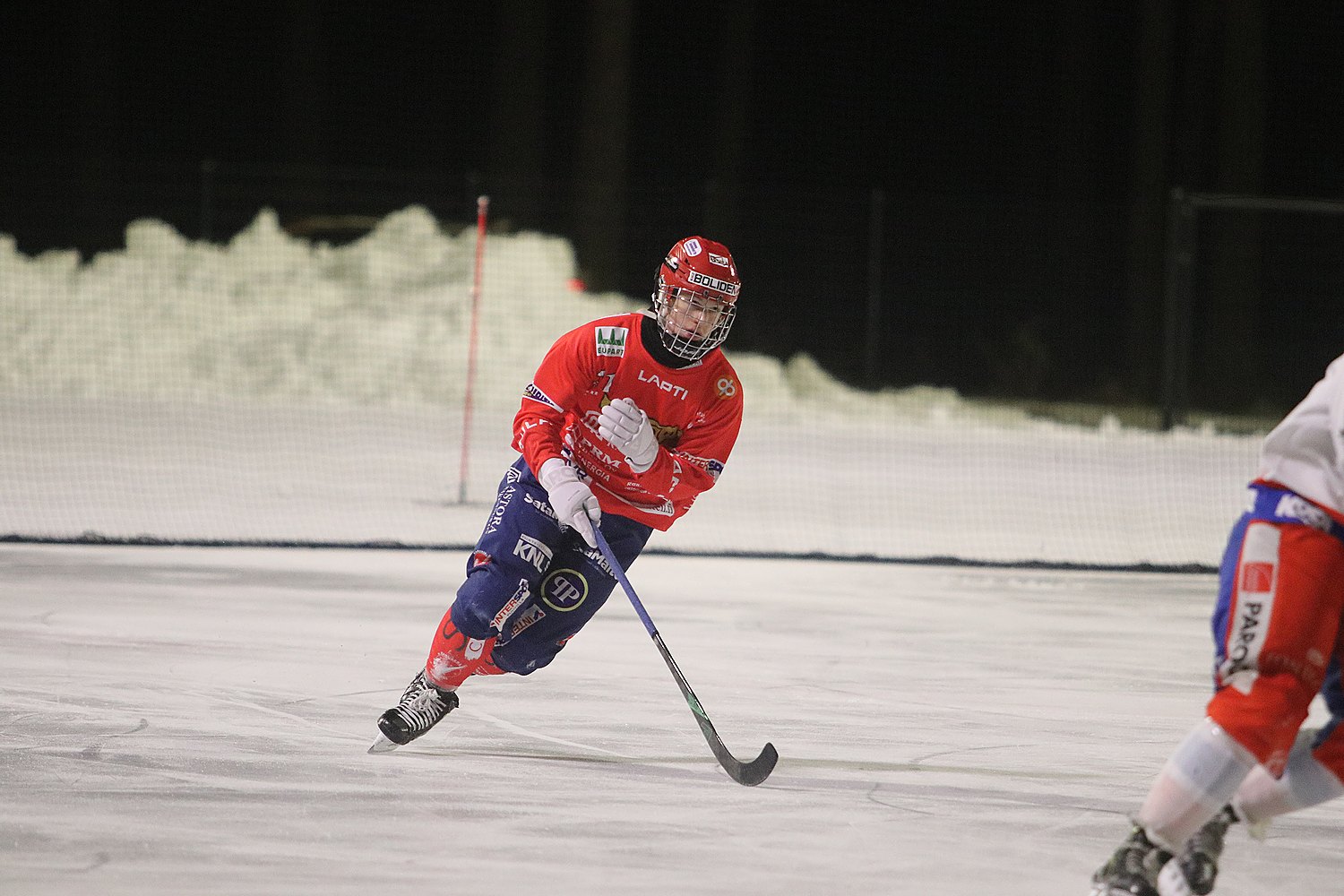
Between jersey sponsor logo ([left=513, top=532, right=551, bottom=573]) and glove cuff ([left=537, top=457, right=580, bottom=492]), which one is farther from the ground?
glove cuff ([left=537, top=457, right=580, bottom=492])

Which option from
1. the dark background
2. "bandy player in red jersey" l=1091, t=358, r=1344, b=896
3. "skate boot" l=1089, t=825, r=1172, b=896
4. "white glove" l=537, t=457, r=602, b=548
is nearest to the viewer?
"bandy player in red jersey" l=1091, t=358, r=1344, b=896

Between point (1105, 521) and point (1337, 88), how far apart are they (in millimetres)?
23187

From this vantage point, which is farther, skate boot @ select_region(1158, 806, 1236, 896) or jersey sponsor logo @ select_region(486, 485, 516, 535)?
jersey sponsor logo @ select_region(486, 485, 516, 535)

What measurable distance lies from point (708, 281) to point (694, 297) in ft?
0.18

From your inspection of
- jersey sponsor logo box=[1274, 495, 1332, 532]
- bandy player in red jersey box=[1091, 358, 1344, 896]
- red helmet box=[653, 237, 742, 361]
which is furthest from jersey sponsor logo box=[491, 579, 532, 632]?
jersey sponsor logo box=[1274, 495, 1332, 532]

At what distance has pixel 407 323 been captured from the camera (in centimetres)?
1808

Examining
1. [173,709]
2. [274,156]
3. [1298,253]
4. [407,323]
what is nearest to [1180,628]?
[173,709]

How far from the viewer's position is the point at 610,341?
5051 millimetres

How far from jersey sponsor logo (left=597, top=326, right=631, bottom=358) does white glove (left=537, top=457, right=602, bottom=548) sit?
1.23ft

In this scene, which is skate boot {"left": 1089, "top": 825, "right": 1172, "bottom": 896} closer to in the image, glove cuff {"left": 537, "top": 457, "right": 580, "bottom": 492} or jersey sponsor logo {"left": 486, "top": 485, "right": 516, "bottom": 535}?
glove cuff {"left": 537, "top": 457, "right": 580, "bottom": 492}

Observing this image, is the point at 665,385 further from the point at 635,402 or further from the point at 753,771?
the point at 753,771

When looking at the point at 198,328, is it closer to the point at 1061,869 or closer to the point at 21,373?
the point at 21,373

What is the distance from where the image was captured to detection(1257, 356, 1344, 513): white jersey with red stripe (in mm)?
3283

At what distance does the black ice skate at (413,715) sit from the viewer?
4.85 metres
